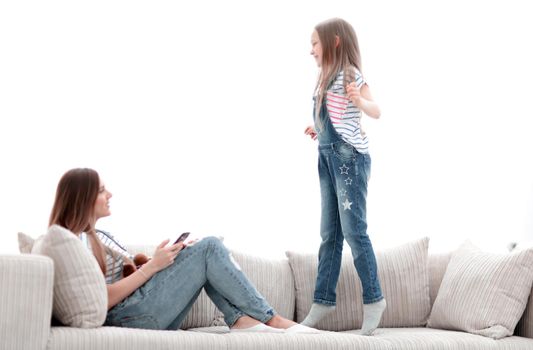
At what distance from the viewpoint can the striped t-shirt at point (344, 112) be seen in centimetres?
302

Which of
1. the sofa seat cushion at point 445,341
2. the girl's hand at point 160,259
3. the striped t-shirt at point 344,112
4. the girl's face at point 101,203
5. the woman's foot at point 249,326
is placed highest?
the striped t-shirt at point 344,112

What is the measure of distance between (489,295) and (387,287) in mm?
428

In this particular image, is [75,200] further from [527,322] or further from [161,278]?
[527,322]

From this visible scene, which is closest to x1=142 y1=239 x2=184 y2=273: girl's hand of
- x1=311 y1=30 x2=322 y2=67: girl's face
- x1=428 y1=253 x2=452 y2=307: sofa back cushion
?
x1=311 y1=30 x2=322 y2=67: girl's face

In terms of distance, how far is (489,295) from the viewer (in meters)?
3.12

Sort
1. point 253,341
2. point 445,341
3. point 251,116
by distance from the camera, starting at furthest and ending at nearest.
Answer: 1. point 251,116
2. point 445,341
3. point 253,341

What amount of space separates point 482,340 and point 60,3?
2.36 metres

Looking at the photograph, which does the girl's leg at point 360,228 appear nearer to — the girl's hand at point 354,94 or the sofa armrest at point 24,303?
the girl's hand at point 354,94

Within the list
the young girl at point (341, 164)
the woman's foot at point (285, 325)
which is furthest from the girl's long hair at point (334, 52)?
the woman's foot at point (285, 325)

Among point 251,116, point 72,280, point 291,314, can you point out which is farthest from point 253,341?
point 251,116

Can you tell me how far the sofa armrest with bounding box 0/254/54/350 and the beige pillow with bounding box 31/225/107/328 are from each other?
106mm

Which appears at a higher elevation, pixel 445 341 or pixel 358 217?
pixel 358 217

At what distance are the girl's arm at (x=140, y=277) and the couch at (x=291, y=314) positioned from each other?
14 cm

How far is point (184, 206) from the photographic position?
3.99m
